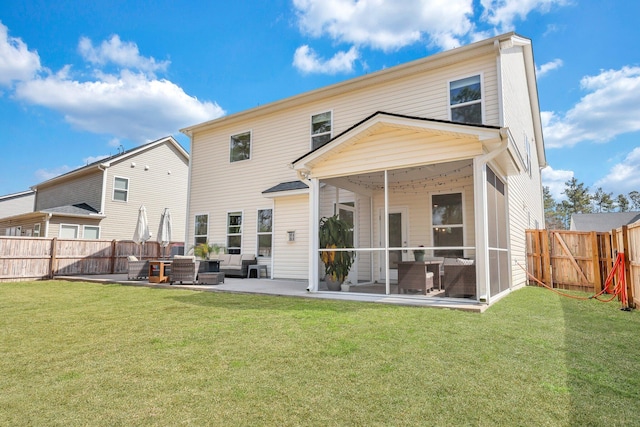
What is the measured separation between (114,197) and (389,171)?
15.8m

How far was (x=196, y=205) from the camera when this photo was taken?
1329 cm

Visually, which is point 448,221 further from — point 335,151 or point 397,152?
point 335,151

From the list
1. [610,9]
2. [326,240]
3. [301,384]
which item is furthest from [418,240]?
[610,9]

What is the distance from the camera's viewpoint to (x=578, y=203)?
143ft

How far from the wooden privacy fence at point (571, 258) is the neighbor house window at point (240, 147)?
31.9 ft

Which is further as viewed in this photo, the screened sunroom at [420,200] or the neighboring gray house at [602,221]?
the neighboring gray house at [602,221]

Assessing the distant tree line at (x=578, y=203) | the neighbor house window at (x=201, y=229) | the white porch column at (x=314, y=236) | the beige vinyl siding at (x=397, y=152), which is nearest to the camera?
the beige vinyl siding at (x=397, y=152)

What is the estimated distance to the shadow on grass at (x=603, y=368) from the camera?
2.18 m

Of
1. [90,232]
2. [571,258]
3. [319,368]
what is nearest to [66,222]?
[90,232]

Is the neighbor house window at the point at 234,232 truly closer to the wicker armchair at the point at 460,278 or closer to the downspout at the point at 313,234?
the downspout at the point at 313,234

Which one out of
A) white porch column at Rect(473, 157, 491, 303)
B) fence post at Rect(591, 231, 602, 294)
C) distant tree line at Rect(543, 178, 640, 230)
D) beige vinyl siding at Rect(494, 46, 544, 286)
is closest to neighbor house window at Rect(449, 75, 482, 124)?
beige vinyl siding at Rect(494, 46, 544, 286)

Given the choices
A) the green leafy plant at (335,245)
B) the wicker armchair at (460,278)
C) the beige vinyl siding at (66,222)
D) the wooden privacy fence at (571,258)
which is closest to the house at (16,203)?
the beige vinyl siding at (66,222)

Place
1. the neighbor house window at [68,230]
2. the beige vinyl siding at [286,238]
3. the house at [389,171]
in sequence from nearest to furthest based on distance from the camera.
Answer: the house at [389,171] < the beige vinyl siding at [286,238] < the neighbor house window at [68,230]

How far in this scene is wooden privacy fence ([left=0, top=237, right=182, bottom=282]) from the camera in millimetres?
11086
